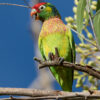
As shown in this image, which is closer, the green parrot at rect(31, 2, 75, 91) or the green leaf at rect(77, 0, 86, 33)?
the green leaf at rect(77, 0, 86, 33)

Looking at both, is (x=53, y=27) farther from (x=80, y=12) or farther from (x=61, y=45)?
(x=80, y=12)

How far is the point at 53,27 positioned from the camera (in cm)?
258

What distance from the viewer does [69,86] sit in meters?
2.54

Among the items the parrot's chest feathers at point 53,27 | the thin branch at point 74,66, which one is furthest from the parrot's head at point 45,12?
the thin branch at point 74,66

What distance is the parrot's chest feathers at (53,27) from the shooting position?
2.49 metres

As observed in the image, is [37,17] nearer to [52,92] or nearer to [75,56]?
[75,56]

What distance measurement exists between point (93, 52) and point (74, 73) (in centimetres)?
31

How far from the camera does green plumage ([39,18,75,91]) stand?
238cm

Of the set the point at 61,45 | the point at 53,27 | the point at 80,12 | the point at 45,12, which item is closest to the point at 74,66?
the point at 80,12

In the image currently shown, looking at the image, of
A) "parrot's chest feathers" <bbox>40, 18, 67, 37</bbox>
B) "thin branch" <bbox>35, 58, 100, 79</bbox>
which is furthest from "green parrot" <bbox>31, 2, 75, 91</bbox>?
"thin branch" <bbox>35, 58, 100, 79</bbox>

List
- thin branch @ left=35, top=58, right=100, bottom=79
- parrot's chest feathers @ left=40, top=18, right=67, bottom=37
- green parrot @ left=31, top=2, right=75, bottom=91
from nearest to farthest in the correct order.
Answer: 1. thin branch @ left=35, top=58, right=100, bottom=79
2. green parrot @ left=31, top=2, right=75, bottom=91
3. parrot's chest feathers @ left=40, top=18, right=67, bottom=37

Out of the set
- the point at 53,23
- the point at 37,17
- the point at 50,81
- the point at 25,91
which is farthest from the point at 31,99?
the point at 50,81

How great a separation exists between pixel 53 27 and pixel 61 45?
0.29 meters

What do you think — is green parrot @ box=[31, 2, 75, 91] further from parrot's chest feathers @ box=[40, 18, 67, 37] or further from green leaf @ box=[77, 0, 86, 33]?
green leaf @ box=[77, 0, 86, 33]
